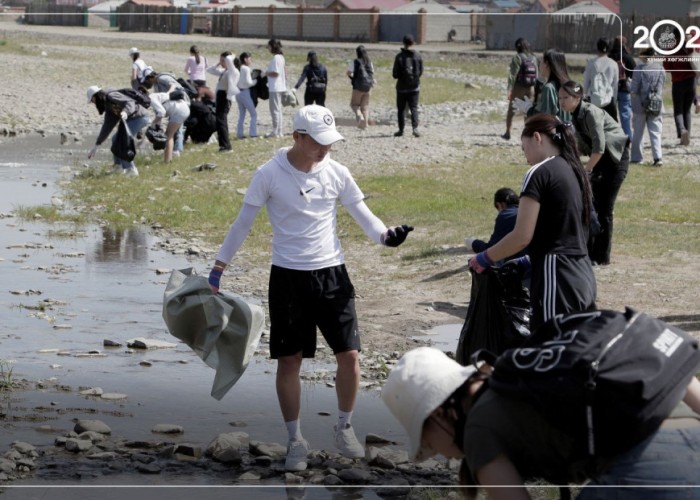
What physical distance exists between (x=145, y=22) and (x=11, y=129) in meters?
60.7

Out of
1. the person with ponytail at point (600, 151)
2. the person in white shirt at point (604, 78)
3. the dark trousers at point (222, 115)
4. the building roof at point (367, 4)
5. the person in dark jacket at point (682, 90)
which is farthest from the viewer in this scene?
the building roof at point (367, 4)

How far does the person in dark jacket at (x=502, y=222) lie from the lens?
7391mm

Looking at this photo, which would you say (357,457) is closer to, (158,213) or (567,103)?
(567,103)

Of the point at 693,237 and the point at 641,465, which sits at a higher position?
the point at 641,465

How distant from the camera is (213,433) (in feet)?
23.2

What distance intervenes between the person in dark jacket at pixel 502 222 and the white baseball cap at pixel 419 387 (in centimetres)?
353

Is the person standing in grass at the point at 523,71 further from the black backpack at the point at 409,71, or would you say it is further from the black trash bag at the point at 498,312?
the black trash bag at the point at 498,312

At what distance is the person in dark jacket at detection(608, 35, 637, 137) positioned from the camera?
19016 millimetres

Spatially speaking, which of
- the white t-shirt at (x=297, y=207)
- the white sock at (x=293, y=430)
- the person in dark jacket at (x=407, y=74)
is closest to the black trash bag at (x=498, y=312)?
the white t-shirt at (x=297, y=207)

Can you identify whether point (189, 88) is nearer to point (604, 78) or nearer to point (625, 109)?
point (625, 109)

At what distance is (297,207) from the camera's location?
6395 mm

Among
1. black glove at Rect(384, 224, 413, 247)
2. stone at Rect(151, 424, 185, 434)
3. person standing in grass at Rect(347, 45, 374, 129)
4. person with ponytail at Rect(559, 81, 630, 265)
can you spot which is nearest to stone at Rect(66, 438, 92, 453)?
stone at Rect(151, 424, 185, 434)

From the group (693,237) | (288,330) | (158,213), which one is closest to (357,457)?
(288,330)

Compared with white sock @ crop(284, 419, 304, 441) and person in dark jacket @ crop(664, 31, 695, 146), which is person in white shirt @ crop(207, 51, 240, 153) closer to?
person in dark jacket @ crop(664, 31, 695, 146)
